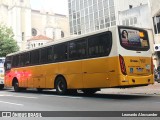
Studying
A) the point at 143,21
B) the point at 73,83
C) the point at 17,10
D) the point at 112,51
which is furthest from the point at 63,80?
the point at 17,10

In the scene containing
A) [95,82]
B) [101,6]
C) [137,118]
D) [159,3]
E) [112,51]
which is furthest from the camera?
[101,6]

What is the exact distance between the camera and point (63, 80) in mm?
17234

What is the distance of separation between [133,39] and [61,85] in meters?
5.36

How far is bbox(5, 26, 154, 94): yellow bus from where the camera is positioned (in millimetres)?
13711

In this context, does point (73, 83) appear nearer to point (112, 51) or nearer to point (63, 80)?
point (63, 80)

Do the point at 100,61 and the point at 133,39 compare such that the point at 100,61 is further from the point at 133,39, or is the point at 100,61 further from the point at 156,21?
the point at 156,21

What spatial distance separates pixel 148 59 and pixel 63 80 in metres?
5.07

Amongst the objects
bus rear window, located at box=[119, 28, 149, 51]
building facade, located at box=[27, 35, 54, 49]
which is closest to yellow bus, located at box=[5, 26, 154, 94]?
bus rear window, located at box=[119, 28, 149, 51]

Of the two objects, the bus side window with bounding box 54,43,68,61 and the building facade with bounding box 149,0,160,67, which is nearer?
the bus side window with bounding box 54,43,68,61

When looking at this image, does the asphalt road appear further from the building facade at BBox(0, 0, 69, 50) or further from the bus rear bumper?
the building facade at BBox(0, 0, 69, 50)

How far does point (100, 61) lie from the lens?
14.3 meters

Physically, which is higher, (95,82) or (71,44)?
(71,44)

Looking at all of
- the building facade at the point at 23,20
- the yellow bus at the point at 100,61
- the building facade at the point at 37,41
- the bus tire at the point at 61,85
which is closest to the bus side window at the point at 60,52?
the yellow bus at the point at 100,61

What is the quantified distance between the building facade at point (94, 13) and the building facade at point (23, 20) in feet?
121
